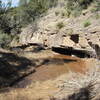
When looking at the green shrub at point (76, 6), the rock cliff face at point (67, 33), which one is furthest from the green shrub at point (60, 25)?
the green shrub at point (76, 6)

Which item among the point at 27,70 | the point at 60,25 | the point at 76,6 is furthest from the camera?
the point at 76,6

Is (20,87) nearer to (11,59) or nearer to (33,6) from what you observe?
(11,59)

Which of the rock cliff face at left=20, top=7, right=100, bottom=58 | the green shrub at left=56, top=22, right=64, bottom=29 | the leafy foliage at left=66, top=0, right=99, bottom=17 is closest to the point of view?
the rock cliff face at left=20, top=7, right=100, bottom=58

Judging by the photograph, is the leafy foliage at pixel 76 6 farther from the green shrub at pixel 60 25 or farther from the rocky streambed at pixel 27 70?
the rocky streambed at pixel 27 70

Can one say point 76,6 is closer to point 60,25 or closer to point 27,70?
point 60,25

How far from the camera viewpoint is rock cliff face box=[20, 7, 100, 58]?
66.2ft

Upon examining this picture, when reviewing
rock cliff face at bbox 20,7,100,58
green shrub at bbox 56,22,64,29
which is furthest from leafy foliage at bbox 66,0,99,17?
green shrub at bbox 56,22,64,29

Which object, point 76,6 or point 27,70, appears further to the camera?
point 76,6

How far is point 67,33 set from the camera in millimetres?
22812

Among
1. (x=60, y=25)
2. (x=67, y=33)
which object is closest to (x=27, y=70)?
(x=67, y=33)

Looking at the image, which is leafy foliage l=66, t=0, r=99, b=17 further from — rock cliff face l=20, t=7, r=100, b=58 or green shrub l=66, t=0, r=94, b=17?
rock cliff face l=20, t=7, r=100, b=58

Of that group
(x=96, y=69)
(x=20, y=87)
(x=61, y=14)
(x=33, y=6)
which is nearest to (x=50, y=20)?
(x=61, y=14)

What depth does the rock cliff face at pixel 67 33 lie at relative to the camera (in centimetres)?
2019

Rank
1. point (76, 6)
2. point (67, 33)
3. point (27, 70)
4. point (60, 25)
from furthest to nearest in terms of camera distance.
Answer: point (76, 6)
point (60, 25)
point (67, 33)
point (27, 70)
